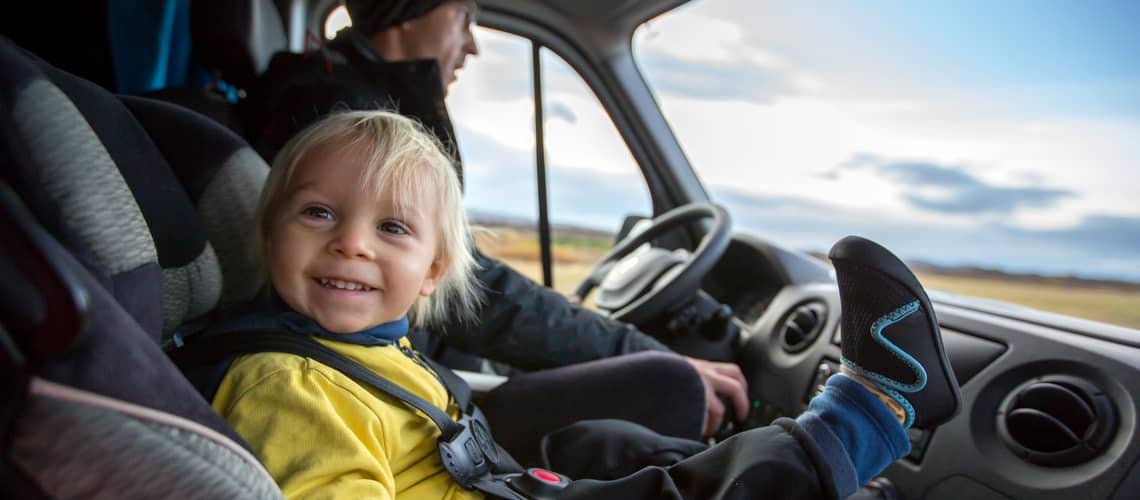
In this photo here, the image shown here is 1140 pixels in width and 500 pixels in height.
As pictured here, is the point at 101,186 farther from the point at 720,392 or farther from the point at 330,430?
the point at 720,392

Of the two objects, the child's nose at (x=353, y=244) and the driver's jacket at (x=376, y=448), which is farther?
the child's nose at (x=353, y=244)

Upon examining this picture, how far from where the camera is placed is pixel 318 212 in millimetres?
924

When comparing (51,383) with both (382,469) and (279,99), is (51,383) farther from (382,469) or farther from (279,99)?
(279,99)

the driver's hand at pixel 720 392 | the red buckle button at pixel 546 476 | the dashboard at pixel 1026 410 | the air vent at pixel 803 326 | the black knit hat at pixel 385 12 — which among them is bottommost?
the driver's hand at pixel 720 392

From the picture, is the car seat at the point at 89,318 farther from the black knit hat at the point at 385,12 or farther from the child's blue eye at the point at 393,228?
the black knit hat at the point at 385,12

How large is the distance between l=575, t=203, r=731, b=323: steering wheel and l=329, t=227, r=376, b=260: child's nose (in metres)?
1.00

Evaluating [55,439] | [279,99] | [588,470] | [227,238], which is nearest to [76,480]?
[55,439]

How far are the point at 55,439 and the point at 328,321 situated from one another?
18.7 inches

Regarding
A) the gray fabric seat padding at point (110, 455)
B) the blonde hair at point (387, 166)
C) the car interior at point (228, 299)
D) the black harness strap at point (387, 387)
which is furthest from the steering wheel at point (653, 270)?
the gray fabric seat padding at point (110, 455)

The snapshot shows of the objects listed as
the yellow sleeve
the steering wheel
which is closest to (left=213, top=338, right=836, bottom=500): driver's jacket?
the yellow sleeve

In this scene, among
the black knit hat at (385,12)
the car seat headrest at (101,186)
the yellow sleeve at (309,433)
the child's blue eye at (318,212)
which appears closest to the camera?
the car seat headrest at (101,186)

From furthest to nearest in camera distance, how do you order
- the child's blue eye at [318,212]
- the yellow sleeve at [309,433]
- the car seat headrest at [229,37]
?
the car seat headrest at [229,37] → the child's blue eye at [318,212] → the yellow sleeve at [309,433]

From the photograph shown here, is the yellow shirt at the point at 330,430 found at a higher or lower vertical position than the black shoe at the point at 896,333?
lower

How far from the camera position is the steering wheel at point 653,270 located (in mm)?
1777
